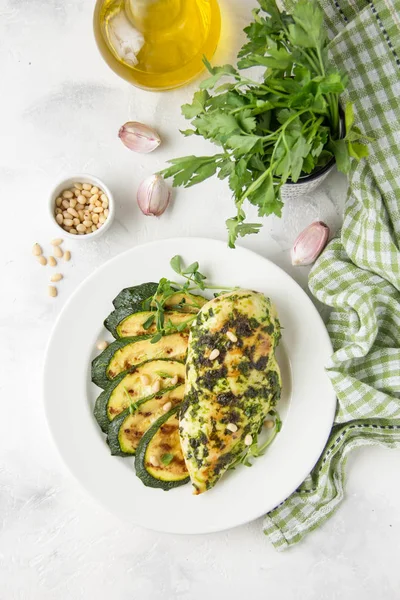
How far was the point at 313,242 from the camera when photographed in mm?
2221

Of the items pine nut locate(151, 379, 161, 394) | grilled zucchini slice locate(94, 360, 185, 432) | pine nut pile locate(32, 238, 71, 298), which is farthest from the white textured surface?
pine nut locate(151, 379, 161, 394)

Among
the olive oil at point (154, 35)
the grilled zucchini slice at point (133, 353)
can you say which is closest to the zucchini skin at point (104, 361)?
the grilled zucchini slice at point (133, 353)

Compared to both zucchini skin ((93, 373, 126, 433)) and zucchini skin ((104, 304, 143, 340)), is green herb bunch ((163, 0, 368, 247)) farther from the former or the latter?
zucchini skin ((93, 373, 126, 433))

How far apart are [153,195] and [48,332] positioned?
615 millimetres

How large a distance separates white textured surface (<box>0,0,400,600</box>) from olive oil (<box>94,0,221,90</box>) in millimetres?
175

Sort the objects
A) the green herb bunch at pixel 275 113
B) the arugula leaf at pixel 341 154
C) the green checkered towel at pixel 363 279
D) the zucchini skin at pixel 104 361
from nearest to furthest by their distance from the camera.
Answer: the green herb bunch at pixel 275 113 → the arugula leaf at pixel 341 154 → the green checkered towel at pixel 363 279 → the zucchini skin at pixel 104 361

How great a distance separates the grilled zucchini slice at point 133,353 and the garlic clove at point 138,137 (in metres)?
0.66

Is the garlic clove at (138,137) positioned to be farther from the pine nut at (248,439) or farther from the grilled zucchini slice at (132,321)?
the pine nut at (248,439)

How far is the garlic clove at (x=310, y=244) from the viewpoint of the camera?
2.22 m

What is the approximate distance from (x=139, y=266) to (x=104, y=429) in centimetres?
55

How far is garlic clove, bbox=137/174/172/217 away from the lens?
88.4 inches

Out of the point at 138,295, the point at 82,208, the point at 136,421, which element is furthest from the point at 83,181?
the point at 136,421

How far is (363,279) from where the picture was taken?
7.03 ft

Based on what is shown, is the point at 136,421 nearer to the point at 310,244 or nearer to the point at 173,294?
the point at 173,294
